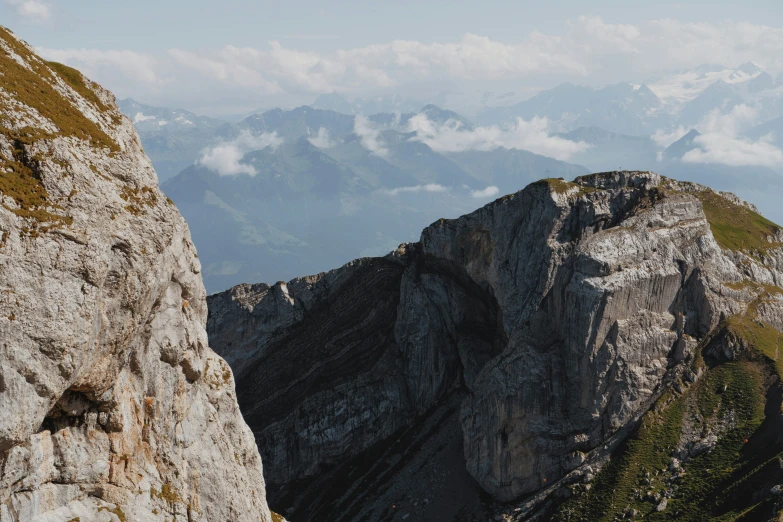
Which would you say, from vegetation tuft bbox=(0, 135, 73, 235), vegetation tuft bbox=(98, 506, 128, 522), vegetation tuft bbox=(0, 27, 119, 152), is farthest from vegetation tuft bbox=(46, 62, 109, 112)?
vegetation tuft bbox=(98, 506, 128, 522)

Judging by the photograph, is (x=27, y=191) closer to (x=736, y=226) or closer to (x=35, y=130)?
(x=35, y=130)

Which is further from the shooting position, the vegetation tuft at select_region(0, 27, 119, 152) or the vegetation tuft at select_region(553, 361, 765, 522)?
the vegetation tuft at select_region(553, 361, 765, 522)

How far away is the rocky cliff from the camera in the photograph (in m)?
78.2

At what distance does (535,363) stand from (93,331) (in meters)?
65.1

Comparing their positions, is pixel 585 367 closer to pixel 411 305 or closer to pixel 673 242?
pixel 673 242

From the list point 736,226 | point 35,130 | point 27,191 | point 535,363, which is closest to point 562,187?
point 736,226

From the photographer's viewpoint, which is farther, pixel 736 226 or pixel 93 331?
pixel 736 226

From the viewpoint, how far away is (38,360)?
101 ft

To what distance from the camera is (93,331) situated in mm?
33188

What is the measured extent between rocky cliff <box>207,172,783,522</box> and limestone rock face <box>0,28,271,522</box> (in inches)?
1906

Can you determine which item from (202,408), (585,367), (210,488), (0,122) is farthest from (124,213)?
(585,367)

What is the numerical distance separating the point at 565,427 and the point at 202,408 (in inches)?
2125

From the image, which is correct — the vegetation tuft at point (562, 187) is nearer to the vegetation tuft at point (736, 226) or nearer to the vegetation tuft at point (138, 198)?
the vegetation tuft at point (736, 226)

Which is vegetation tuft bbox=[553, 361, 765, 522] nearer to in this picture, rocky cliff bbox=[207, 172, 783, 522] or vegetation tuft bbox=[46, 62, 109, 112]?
rocky cliff bbox=[207, 172, 783, 522]
